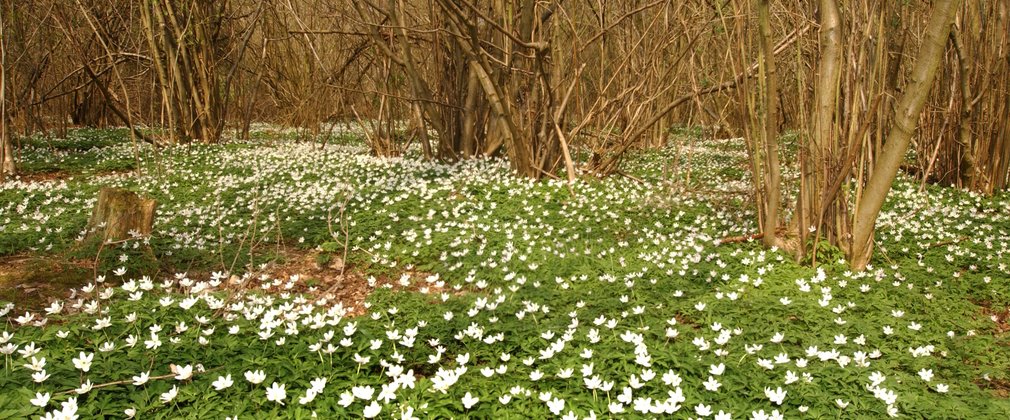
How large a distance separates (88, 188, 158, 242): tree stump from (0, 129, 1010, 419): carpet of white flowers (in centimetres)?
24

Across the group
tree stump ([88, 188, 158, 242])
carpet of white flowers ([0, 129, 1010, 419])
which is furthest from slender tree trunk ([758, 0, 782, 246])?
tree stump ([88, 188, 158, 242])

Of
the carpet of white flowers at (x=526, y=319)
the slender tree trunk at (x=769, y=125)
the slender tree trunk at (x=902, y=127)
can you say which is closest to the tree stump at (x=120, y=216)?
the carpet of white flowers at (x=526, y=319)

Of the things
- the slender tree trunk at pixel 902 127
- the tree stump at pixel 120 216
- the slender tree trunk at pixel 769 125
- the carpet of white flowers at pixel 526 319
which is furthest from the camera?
the tree stump at pixel 120 216

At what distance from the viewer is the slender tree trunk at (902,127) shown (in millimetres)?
4602

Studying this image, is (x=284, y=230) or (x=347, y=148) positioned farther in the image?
(x=347, y=148)

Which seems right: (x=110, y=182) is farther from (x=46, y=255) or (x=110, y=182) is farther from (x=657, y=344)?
(x=657, y=344)

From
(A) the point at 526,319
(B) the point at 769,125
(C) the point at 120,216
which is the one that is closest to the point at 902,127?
(B) the point at 769,125

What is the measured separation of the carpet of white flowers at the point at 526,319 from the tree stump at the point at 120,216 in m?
0.24

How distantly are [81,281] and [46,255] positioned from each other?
1025 mm

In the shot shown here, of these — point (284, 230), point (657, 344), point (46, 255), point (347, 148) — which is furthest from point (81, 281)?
point (347, 148)

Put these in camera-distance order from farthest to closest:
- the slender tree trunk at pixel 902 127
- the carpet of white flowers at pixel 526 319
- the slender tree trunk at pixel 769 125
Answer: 1. the slender tree trunk at pixel 769 125
2. the slender tree trunk at pixel 902 127
3. the carpet of white flowers at pixel 526 319

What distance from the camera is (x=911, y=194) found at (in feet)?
27.1

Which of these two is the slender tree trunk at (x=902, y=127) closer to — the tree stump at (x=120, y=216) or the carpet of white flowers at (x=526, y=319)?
the carpet of white flowers at (x=526, y=319)

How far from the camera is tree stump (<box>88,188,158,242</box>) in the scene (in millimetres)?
5906
